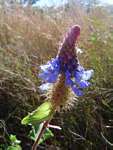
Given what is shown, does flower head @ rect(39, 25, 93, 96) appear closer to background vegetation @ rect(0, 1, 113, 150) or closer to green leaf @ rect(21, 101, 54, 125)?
green leaf @ rect(21, 101, 54, 125)

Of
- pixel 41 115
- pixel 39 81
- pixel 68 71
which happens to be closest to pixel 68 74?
pixel 68 71

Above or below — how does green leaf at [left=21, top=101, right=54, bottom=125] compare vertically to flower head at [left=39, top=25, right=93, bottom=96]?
below

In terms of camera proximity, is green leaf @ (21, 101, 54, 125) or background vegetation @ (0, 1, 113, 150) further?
background vegetation @ (0, 1, 113, 150)

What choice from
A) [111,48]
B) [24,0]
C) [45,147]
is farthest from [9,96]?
[24,0]

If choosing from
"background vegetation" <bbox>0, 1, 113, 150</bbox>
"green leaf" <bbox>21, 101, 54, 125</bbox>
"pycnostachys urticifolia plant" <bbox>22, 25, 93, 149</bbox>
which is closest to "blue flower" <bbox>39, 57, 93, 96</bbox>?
"pycnostachys urticifolia plant" <bbox>22, 25, 93, 149</bbox>

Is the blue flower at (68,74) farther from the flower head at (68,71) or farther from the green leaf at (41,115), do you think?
the green leaf at (41,115)

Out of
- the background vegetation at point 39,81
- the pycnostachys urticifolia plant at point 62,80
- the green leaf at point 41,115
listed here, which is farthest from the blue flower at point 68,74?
the background vegetation at point 39,81

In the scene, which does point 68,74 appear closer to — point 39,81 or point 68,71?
point 68,71
